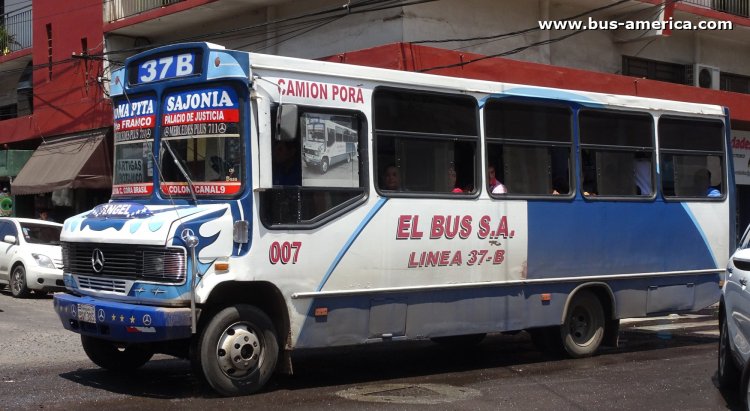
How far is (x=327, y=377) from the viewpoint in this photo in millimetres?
9648

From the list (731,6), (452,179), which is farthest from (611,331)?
(731,6)

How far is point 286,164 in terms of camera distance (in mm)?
8508

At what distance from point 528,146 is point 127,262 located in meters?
4.76

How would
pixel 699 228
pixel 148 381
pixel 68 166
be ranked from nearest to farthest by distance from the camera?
pixel 148 381, pixel 699 228, pixel 68 166

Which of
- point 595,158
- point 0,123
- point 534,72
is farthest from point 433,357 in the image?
point 0,123

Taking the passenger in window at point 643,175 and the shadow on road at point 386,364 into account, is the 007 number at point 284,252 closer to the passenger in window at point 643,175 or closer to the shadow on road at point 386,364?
the shadow on road at point 386,364

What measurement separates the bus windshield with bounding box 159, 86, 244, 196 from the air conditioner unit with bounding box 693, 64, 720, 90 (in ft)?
64.0

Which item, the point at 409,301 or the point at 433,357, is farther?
the point at 433,357

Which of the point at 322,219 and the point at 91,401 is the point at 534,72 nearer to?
the point at 322,219

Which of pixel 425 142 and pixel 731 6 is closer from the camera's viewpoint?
pixel 425 142

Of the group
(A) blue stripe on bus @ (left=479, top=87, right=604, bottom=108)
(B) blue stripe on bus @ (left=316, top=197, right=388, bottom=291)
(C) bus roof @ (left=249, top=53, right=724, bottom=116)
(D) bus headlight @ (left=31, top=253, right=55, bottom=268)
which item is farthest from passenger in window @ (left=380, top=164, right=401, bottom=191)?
(D) bus headlight @ (left=31, top=253, right=55, bottom=268)

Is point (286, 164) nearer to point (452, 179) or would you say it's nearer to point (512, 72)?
point (452, 179)

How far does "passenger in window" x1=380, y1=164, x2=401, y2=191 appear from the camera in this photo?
919 centimetres

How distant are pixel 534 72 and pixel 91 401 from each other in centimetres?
1352
